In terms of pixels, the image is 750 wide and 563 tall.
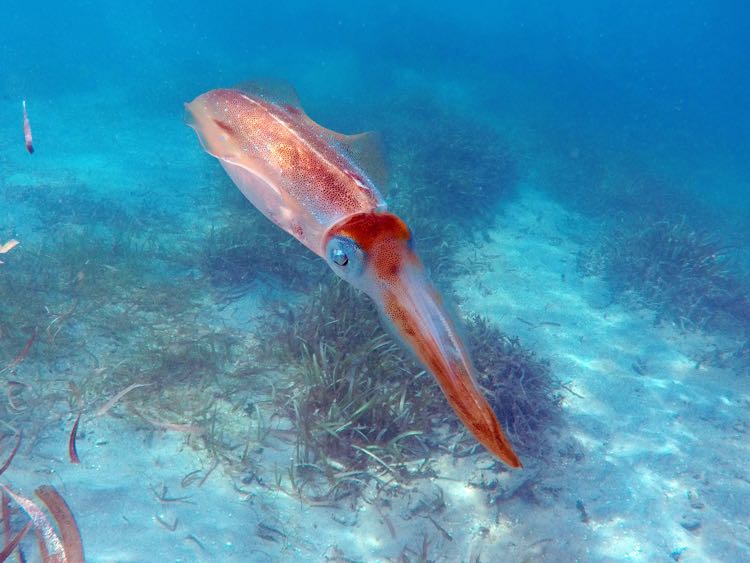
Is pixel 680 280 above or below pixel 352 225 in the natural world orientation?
below

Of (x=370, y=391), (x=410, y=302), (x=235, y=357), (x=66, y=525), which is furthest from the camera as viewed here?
(x=235, y=357)

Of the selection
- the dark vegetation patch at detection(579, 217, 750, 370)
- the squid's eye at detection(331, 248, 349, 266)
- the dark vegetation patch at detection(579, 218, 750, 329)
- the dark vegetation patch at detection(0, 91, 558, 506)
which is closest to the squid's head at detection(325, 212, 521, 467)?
the squid's eye at detection(331, 248, 349, 266)

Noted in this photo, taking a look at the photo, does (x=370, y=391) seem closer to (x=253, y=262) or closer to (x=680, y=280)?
(x=253, y=262)

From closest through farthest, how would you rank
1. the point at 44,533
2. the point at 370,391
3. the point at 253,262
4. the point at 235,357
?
the point at 44,533 → the point at 370,391 → the point at 235,357 → the point at 253,262

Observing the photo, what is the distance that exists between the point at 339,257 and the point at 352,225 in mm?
78

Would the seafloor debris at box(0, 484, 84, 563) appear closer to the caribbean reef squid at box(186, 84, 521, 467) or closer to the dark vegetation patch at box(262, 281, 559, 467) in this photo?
the dark vegetation patch at box(262, 281, 559, 467)

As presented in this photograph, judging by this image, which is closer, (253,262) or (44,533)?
(44,533)

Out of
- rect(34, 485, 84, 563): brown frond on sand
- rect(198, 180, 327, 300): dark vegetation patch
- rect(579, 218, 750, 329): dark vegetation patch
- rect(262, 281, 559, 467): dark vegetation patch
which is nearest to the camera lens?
rect(34, 485, 84, 563): brown frond on sand

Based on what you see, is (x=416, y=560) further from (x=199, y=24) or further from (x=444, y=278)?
(x=199, y=24)

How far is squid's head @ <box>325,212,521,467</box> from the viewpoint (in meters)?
0.86

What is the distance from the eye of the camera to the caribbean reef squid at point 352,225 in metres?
0.89

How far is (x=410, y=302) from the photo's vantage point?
0.93 metres

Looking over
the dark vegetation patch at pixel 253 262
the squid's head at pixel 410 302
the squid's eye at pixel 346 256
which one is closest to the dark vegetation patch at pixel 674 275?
the dark vegetation patch at pixel 253 262

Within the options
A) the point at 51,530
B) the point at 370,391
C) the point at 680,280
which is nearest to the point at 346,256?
the point at 51,530
